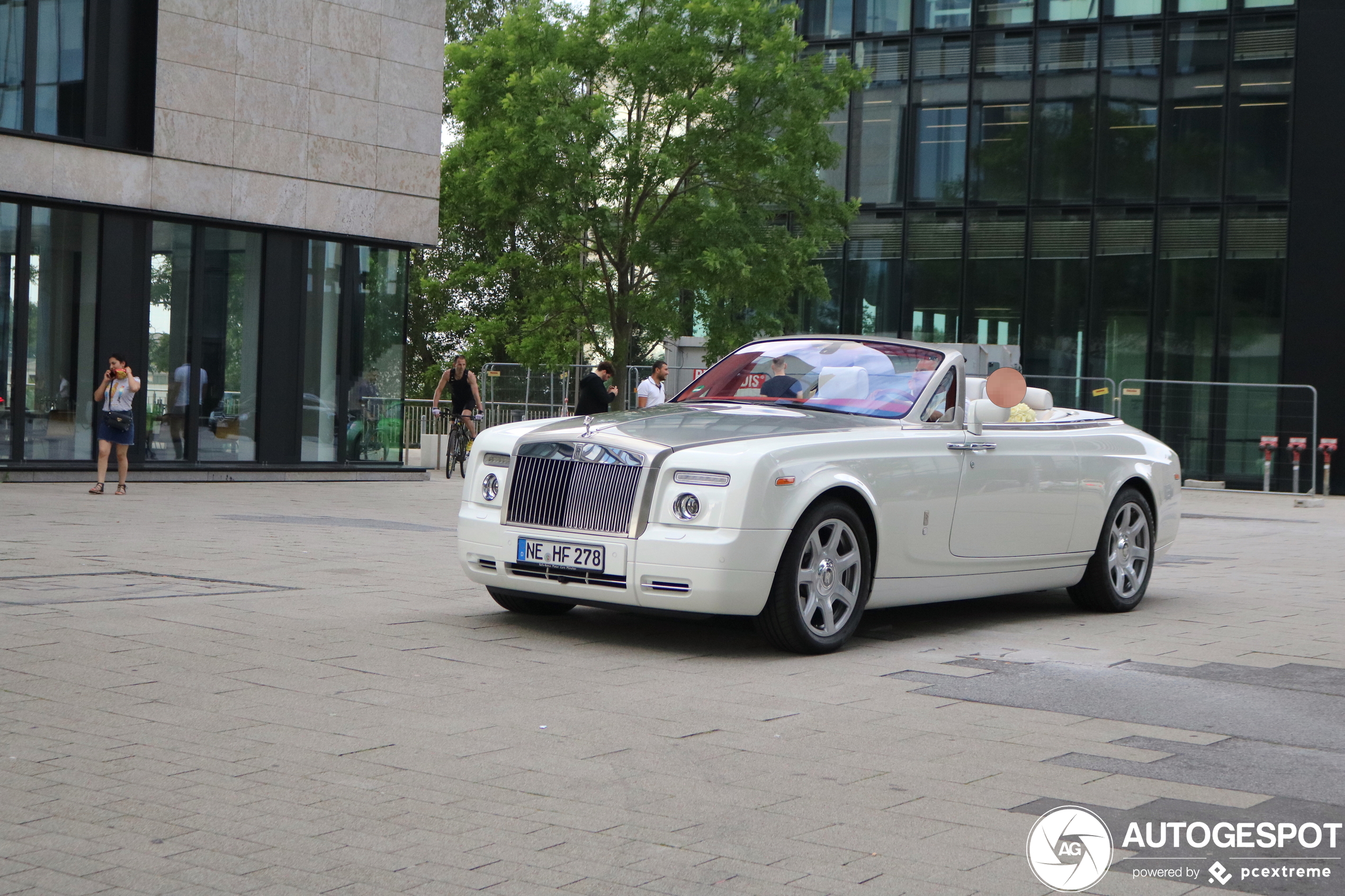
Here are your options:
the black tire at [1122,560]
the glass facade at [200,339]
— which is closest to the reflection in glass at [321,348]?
the glass facade at [200,339]

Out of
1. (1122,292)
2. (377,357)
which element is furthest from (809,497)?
(1122,292)

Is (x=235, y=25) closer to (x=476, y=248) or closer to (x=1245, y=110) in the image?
(x=1245, y=110)

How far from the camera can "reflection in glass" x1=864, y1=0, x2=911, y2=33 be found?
3309 cm

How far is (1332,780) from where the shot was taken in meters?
5.04

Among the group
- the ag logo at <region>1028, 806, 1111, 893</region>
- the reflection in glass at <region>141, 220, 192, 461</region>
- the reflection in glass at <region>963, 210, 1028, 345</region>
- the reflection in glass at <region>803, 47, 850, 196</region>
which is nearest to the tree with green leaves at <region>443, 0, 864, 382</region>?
the reflection in glass at <region>963, 210, 1028, 345</region>

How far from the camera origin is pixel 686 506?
276 inches

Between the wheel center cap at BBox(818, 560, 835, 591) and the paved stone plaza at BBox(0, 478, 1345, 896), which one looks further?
the wheel center cap at BBox(818, 560, 835, 591)

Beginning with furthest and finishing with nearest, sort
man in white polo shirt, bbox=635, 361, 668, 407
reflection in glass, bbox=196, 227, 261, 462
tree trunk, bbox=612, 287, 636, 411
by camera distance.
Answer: tree trunk, bbox=612, 287, 636, 411 < man in white polo shirt, bbox=635, 361, 668, 407 < reflection in glass, bbox=196, 227, 261, 462

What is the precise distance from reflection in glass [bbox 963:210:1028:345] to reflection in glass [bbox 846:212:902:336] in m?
1.64

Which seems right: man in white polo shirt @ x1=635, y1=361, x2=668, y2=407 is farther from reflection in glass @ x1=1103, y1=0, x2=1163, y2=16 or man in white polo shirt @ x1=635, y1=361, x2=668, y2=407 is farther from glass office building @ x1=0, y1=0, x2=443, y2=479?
reflection in glass @ x1=1103, y1=0, x2=1163, y2=16

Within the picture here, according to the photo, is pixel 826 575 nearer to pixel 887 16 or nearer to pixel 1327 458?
pixel 1327 458

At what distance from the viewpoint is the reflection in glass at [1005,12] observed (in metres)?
32.0

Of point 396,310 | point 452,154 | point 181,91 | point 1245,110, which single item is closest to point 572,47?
point 452,154

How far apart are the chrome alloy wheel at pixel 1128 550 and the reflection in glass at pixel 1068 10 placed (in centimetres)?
2416
